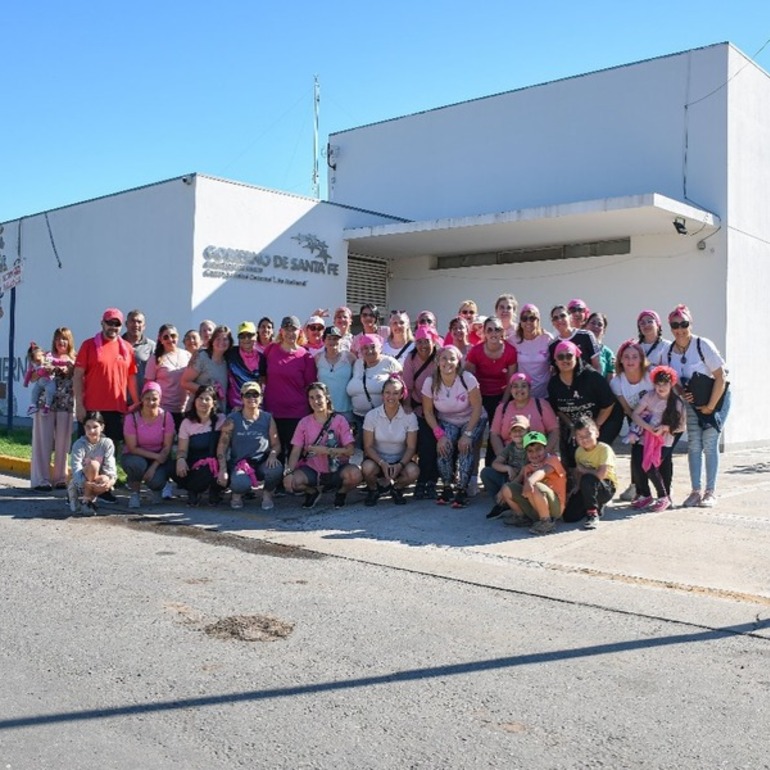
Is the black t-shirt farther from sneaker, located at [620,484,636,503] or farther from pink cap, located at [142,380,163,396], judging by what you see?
pink cap, located at [142,380,163,396]

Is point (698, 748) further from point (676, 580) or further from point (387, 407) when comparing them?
point (387, 407)

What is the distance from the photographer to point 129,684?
163 inches

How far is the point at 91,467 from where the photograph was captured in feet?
27.7

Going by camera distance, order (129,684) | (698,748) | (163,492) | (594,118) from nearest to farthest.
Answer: (698,748) → (129,684) → (163,492) → (594,118)

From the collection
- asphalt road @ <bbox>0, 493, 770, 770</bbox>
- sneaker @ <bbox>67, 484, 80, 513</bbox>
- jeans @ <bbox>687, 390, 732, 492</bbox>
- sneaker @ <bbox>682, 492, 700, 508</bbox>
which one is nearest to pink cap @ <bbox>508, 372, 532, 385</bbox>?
jeans @ <bbox>687, 390, 732, 492</bbox>

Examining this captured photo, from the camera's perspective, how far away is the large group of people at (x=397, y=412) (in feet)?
26.8

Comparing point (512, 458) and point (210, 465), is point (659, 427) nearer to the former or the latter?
point (512, 458)

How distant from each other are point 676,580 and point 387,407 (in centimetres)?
350

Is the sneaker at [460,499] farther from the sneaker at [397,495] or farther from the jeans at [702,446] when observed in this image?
the jeans at [702,446]

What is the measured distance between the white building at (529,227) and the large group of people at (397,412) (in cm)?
553

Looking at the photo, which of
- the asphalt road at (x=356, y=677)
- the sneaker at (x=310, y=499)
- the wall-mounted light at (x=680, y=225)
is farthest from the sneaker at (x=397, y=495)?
the wall-mounted light at (x=680, y=225)

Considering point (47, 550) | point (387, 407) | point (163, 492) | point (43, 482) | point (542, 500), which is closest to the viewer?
A: point (47, 550)

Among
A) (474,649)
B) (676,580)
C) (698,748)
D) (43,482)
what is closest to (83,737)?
(474,649)

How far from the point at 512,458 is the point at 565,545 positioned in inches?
44.7
